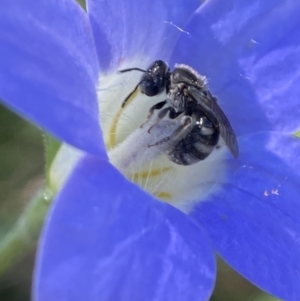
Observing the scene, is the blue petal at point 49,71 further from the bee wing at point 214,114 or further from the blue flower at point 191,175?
the bee wing at point 214,114

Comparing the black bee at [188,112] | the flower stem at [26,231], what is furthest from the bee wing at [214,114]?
the flower stem at [26,231]

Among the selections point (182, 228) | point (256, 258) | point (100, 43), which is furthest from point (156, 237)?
point (100, 43)

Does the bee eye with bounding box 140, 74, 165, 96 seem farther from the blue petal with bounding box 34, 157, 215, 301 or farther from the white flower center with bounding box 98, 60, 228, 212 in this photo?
the blue petal with bounding box 34, 157, 215, 301

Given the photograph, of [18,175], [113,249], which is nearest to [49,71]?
[113,249]

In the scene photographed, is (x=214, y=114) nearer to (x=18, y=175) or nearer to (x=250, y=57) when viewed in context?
(x=250, y=57)

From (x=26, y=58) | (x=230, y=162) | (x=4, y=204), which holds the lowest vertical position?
(x=4, y=204)

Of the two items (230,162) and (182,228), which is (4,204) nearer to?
(230,162)
